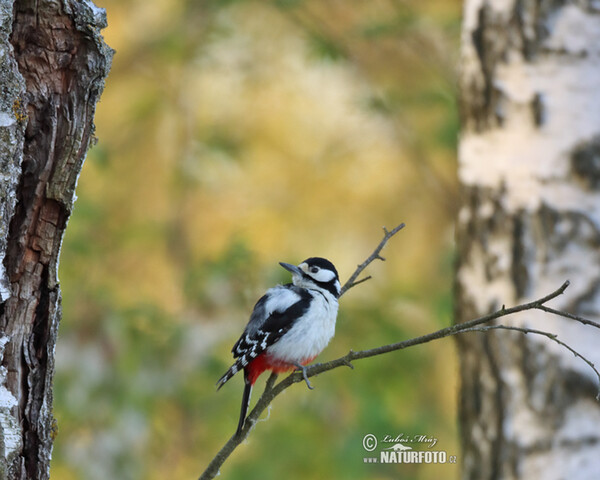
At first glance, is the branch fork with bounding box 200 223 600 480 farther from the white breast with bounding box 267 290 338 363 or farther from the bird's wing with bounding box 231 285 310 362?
the bird's wing with bounding box 231 285 310 362

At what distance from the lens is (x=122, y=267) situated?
820 cm

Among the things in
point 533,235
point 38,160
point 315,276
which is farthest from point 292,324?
point 38,160

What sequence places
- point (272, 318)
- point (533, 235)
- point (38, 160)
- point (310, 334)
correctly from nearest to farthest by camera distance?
point (38, 160) < point (310, 334) < point (272, 318) < point (533, 235)

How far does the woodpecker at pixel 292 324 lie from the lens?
2.56 metres

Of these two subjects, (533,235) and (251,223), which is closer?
(533,235)

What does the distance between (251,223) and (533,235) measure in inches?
225

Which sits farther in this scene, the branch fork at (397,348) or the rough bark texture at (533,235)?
the rough bark texture at (533,235)

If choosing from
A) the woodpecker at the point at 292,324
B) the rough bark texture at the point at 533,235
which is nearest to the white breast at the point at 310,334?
the woodpecker at the point at 292,324

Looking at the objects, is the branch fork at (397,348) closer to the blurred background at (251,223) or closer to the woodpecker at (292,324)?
the woodpecker at (292,324)

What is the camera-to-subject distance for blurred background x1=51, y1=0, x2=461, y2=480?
581cm

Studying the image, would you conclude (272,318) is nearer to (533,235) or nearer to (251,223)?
(533,235)

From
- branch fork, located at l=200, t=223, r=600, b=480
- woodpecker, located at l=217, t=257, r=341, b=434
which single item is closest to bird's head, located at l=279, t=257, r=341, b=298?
woodpecker, located at l=217, t=257, r=341, b=434

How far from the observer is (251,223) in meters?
8.42

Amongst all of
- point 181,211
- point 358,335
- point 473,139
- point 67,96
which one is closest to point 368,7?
point 181,211
